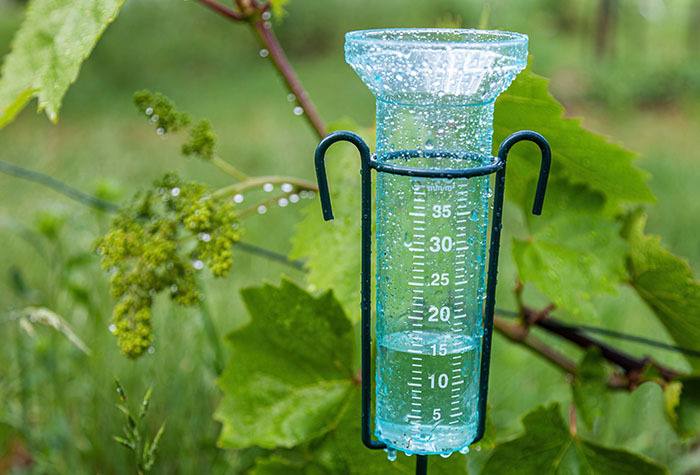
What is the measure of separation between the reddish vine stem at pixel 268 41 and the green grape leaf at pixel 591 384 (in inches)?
23.1

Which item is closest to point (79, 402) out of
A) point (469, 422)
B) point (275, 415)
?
point (275, 415)

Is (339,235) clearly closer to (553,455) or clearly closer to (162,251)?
(162,251)

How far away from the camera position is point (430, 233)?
0.83 meters

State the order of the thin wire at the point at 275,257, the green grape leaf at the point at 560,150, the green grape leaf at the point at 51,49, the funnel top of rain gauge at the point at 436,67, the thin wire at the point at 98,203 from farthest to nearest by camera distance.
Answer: the thin wire at the point at 98,203 < the thin wire at the point at 275,257 < the green grape leaf at the point at 560,150 < the green grape leaf at the point at 51,49 < the funnel top of rain gauge at the point at 436,67

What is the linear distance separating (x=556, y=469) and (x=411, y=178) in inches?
22.9

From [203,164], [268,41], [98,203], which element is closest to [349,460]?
[268,41]

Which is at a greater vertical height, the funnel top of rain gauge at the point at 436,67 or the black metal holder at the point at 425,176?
the funnel top of rain gauge at the point at 436,67

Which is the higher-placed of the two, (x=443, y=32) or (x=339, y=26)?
(x=443, y=32)

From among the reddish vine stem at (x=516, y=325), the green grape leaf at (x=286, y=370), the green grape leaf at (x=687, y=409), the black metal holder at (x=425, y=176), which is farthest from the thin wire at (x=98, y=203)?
the green grape leaf at (x=687, y=409)

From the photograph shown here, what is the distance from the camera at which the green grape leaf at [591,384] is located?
1204mm

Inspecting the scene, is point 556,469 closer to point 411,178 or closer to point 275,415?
point 275,415

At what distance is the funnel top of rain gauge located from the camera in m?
0.75

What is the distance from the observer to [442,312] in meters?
0.86

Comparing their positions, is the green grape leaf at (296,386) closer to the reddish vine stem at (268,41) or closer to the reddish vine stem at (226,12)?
the reddish vine stem at (268,41)
